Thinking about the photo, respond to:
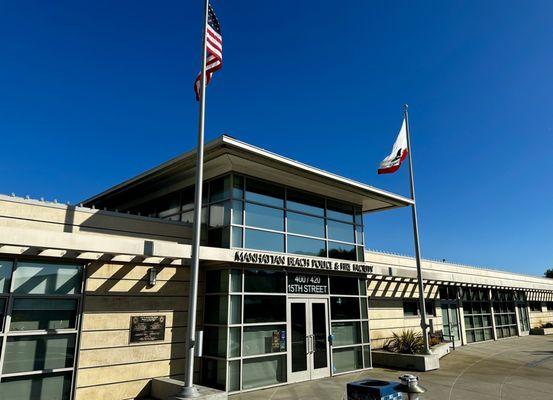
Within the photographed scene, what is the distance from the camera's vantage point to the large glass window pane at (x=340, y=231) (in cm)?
1482

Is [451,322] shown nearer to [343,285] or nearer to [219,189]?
[343,285]

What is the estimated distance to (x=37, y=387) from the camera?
889 centimetres

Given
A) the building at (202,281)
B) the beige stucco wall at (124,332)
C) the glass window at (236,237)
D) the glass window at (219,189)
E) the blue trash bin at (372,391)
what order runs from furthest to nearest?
the glass window at (219,189) → the glass window at (236,237) → the beige stucco wall at (124,332) → the building at (202,281) → the blue trash bin at (372,391)

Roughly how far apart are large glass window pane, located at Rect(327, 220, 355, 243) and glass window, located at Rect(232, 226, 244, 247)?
3.86m

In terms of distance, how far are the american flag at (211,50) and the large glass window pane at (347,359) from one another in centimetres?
925

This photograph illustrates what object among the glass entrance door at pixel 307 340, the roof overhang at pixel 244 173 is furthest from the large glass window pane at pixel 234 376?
the roof overhang at pixel 244 173

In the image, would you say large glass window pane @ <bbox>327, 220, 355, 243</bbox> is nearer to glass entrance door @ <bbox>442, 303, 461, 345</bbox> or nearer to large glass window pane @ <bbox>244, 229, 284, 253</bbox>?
large glass window pane @ <bbox>244, 229, 284, 253</bbox>

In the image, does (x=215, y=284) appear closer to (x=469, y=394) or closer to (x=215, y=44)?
(x=215, y=44)

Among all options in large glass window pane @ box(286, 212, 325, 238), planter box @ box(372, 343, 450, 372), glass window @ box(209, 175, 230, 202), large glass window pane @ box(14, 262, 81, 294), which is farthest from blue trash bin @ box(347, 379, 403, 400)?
planter box @ box(372, 343, 450, 372)

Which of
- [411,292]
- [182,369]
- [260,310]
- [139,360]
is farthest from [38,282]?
[411,292]

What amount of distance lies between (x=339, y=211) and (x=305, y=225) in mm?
1921

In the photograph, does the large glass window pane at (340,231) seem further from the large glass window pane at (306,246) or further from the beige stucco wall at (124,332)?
the beige stucco wall at (124,332)

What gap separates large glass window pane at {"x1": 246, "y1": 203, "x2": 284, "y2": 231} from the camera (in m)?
12.5

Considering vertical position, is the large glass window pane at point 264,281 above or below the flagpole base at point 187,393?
above
